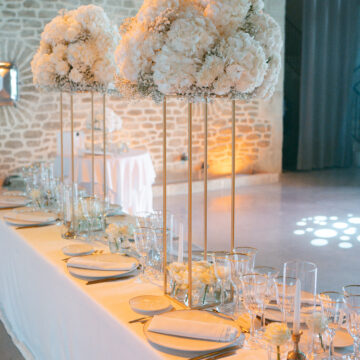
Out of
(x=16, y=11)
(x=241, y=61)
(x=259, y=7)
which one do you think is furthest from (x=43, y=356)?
(x=16, y=11)

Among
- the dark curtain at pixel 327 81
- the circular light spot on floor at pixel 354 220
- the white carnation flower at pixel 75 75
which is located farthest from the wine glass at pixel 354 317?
the dark curtain at pixel 327 81

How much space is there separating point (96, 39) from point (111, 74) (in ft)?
0.73

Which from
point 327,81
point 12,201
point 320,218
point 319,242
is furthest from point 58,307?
point 327,81

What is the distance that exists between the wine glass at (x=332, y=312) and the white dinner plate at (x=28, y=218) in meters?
1.91

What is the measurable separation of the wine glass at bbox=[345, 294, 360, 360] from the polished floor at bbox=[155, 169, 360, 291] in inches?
101

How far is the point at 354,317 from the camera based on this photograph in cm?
139

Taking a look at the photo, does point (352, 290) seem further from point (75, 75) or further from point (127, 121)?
point (127, 121)

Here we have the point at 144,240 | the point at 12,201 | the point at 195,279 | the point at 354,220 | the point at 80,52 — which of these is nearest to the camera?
the point at 195,279

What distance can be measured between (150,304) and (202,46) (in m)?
0.92

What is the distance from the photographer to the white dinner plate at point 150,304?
70.1 inches

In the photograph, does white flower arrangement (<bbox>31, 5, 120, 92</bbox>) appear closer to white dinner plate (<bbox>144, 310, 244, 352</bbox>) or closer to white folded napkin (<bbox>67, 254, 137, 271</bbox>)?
white folded napkin (<bbox>67, 254, 137, 271</bbox>)

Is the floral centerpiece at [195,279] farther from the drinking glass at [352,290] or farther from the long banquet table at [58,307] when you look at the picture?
the drinking glass at [352,290]

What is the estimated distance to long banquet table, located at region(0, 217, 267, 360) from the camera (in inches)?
68.4

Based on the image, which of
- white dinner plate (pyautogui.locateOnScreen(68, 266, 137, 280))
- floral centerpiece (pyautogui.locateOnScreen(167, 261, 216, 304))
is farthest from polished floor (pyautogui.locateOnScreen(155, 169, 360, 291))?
floral centerpiece (pyautogui.locateOnScreen(167, 261, 216, 304))
